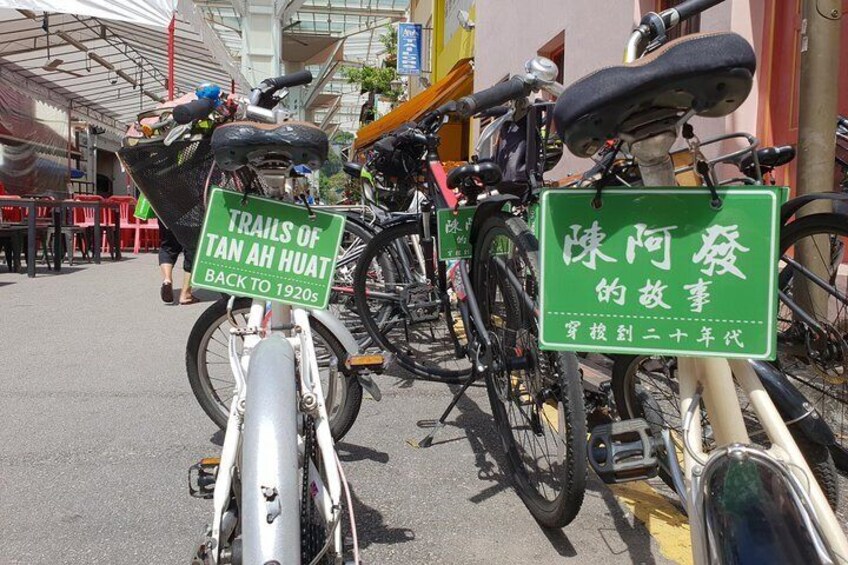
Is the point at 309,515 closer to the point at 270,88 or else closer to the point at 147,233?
the point at 270,88

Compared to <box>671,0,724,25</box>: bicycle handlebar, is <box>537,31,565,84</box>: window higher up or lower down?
higher up

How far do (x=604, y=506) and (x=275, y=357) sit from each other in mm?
1509

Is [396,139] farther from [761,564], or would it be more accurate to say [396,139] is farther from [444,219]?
[761,564]

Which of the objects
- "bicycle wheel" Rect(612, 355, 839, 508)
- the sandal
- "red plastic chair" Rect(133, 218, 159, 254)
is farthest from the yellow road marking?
"red plastic chair" Rect(133, 218, 159, 254)

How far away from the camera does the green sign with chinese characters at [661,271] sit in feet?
4.19

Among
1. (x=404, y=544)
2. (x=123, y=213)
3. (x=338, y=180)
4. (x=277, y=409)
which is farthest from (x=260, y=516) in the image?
(x=338, y=180)

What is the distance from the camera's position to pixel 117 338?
17.4ft

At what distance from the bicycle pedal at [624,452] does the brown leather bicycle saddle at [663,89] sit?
0.69 m

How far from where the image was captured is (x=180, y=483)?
8.82ft

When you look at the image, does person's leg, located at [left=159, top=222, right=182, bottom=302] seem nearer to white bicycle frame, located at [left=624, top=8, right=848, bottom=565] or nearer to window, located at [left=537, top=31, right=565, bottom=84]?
window, located at [left=537, top=31, right=565, bottom=84]

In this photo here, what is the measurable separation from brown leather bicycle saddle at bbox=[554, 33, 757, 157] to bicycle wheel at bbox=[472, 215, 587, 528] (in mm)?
816

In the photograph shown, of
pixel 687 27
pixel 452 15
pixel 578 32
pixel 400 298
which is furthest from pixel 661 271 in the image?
pixel 452 15

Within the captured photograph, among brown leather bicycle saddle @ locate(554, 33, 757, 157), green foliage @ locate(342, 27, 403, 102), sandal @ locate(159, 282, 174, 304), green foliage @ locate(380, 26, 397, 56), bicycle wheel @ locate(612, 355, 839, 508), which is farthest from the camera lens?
green foliage @ locate(380, 26, 397, 56)

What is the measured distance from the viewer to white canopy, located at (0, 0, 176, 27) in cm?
820
